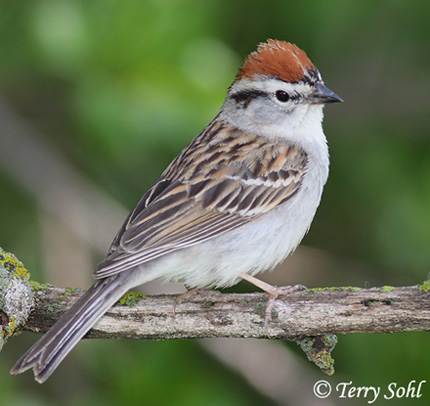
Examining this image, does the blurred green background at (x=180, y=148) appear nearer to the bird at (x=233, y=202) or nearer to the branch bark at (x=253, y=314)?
the bird at (x=233, y=202)

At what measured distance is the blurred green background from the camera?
5.60m

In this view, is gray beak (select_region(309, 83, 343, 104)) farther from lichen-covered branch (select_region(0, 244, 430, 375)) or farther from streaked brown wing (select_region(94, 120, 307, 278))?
lichen-covered branch (select_region(0, 244, 430, 375))

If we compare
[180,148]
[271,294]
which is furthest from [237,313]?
[180,148]

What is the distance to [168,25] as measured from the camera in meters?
5.76

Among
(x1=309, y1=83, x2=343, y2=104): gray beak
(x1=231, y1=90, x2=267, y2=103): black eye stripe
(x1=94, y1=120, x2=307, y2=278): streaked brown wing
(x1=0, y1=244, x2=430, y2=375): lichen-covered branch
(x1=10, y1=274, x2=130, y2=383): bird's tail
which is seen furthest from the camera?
(x1=231, y1=90, x2=267, y2=103): black eye stripe

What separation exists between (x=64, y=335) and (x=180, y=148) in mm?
1817

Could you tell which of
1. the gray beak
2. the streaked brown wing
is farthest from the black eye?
the streaked brown wing

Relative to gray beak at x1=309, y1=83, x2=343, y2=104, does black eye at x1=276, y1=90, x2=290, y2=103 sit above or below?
below

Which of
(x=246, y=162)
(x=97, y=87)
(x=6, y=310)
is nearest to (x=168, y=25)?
(x=97, y=87)

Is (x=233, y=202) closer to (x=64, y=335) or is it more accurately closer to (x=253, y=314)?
(x=253, y=314)

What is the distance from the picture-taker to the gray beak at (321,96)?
5.55 metres

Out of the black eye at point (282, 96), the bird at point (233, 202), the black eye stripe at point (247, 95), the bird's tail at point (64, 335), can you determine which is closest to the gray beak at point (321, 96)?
the bird at point (233, 202)

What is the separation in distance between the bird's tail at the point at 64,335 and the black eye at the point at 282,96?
183 cm

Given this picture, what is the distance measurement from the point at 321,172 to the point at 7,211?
2557 mm
